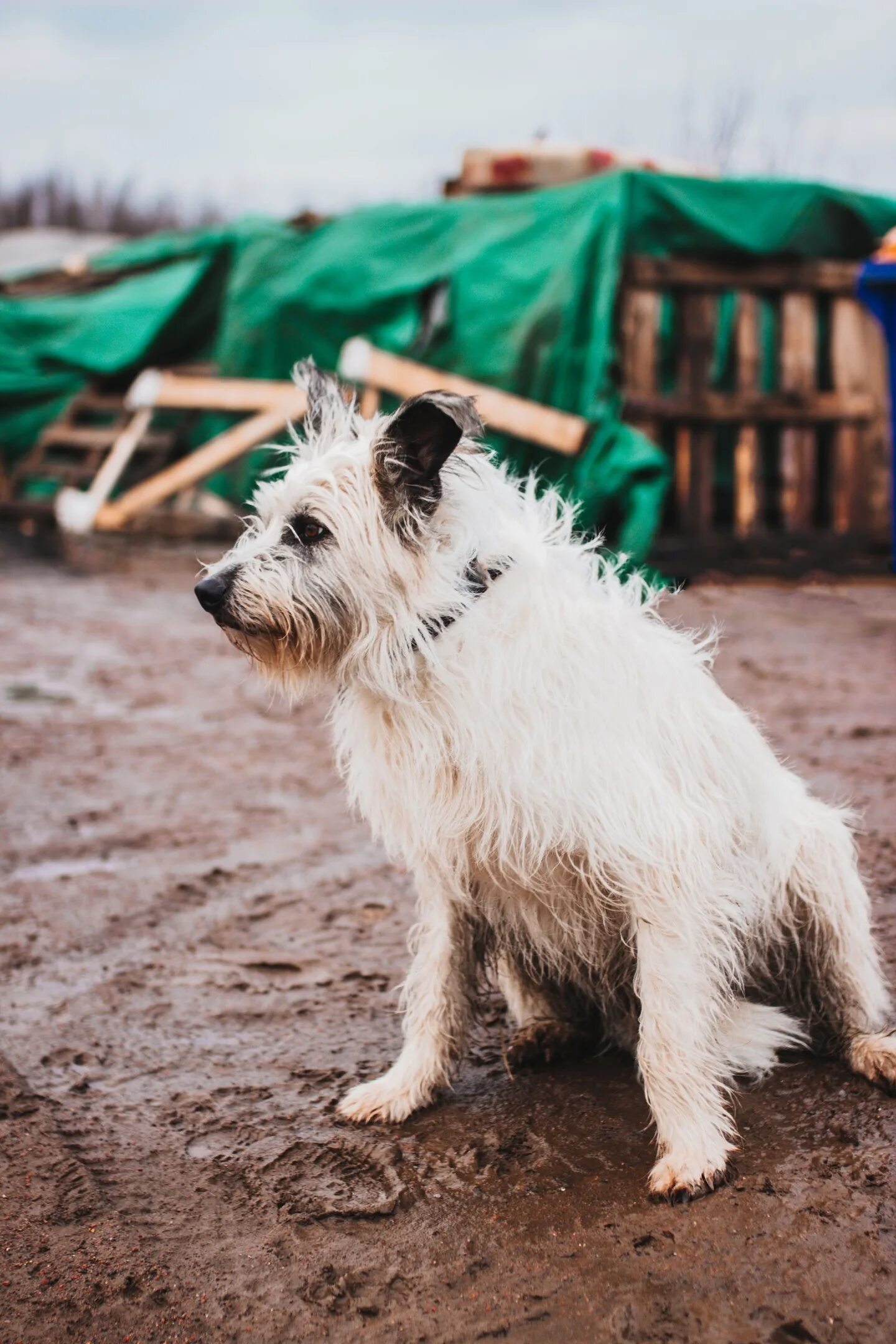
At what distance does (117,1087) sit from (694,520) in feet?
23.4

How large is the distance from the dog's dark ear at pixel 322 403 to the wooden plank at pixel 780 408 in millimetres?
6513

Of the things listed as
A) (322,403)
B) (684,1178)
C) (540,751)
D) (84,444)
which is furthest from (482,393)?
Answer: (684,1178)

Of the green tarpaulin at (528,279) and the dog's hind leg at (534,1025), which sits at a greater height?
the green tarpaulin at (528,279)

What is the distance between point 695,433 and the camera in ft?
30.4

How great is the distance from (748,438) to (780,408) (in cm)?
33

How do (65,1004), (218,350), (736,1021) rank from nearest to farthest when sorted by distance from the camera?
1. (736,1021)
2. (65,1004)
3. (218,350)

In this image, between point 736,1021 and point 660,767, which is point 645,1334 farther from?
point 660,767

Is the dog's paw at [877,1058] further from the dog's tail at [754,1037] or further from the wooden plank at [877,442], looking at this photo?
the wooden plank at [877,442]

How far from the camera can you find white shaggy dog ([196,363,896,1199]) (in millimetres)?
2594

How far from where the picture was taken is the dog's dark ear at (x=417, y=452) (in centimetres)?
253

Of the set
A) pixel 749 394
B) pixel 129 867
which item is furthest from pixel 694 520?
pixel 129 867

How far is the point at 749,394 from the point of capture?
930 centimetres

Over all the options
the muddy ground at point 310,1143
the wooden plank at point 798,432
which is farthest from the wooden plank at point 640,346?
the muddy ground at point 310,1143

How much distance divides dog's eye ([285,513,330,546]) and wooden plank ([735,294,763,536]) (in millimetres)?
7103
